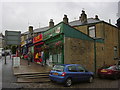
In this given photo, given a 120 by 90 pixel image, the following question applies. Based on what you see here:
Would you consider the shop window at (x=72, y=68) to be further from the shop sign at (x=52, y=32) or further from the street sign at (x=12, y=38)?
the street sign at (x=12, y=38)

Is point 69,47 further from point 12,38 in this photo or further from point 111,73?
point 12,38

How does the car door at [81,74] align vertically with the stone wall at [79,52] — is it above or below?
below

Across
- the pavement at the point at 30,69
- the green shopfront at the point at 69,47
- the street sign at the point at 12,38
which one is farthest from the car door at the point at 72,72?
the street sign at the point at 12,38

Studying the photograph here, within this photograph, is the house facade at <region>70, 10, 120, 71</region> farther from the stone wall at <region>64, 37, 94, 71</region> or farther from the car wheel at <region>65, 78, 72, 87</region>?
the car wheel at <region>65, 78, 72, 87</region>

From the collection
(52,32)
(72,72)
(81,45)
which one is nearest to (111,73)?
(81,45)

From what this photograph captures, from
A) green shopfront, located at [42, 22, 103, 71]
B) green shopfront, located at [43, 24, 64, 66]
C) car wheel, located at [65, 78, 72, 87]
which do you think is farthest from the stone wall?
car wheel, located at [65, 78, 72, 87]

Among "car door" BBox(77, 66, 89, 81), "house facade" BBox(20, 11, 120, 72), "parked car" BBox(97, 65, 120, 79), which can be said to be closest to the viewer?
"car door" BBox(77, 66, 89, 81)

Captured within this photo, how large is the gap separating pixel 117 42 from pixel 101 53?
5711 mm

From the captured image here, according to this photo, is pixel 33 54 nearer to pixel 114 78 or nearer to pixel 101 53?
pixel 101 53

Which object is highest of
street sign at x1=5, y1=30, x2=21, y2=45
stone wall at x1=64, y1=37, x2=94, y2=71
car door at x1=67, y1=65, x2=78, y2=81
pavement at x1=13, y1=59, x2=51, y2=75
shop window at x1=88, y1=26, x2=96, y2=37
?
shop window at x1=88, y1=26, x2=96, y2=37

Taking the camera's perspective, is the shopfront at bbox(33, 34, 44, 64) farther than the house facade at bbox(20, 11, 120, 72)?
Yes

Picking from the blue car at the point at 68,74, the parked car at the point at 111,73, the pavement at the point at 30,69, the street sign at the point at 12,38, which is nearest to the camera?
the blue car at the point at 68,74

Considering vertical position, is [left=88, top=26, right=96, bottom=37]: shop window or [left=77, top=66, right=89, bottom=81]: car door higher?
[left=88, top=26, right=96, bottom=37]: shop window

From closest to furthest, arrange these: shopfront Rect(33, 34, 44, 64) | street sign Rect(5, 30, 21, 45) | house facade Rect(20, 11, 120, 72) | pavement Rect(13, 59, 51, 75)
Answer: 1. pavement Rect(13, 59, 51, 75)
2. house facade Rect(20, 11, 120, 72)
3. street sign Rect(5, 30, 21, 45)
4. shopfront Rect(33, 34, 44, 64)
